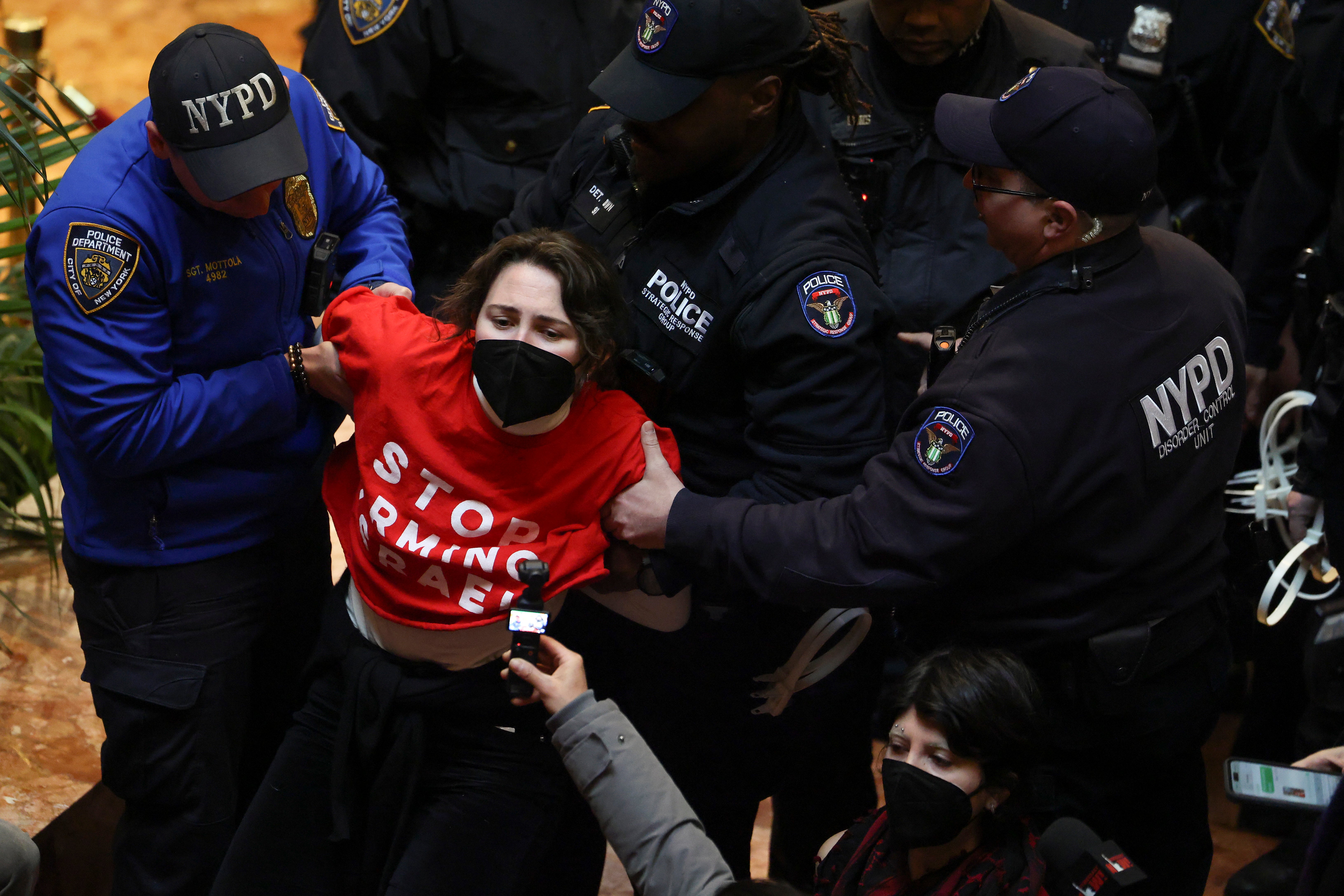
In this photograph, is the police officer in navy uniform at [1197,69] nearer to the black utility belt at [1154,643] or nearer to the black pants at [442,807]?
the black utility belt at [1154,643]

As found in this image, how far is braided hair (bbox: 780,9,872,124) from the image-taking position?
2154 millimetres

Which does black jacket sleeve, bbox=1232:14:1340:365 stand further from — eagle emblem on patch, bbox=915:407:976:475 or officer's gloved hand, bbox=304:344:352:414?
officer's gloved hand, bbox=304:344:352:414

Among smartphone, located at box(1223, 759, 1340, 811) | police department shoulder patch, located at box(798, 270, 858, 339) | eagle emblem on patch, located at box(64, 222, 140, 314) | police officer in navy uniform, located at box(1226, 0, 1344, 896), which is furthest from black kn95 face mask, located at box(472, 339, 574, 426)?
police officer in navy uniform, located at box(1226, 0, 1344, 896)

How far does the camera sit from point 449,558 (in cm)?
205

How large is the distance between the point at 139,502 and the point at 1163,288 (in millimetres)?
1734

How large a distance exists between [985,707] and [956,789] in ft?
0.42

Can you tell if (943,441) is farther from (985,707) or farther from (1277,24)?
(1277,24)

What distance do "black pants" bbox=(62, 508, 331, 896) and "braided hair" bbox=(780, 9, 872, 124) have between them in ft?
4.25

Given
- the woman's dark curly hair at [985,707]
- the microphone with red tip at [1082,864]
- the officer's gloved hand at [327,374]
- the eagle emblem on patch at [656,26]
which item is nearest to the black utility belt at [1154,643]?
the woman's dark curly hair at [985,707]

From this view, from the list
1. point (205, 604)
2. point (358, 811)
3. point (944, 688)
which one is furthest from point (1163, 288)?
Answer: point (205, 604)

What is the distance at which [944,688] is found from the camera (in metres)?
1.96

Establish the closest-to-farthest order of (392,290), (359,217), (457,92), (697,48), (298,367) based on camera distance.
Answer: (697,48)
(298,367)
(392,290)
(359,217)
(457,92)

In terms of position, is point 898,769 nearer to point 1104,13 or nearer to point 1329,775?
point 1329,775

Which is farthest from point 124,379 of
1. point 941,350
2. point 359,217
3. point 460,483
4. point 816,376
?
point 941,350
